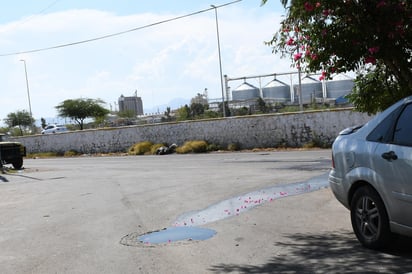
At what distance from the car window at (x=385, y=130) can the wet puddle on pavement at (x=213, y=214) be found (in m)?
2.65

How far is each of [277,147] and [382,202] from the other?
69.8ft

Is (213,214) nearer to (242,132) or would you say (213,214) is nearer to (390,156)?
(390,156)

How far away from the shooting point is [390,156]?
559 centimetres

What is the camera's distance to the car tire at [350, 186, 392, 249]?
228 inches

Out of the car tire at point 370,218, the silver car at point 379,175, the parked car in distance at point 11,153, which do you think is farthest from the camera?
the parked car in distance at point 11,153

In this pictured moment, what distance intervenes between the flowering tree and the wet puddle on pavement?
8.94 ft

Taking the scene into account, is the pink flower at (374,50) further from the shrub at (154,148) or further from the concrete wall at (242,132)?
the shrub at (154,148)

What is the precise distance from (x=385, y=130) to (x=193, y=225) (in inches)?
137

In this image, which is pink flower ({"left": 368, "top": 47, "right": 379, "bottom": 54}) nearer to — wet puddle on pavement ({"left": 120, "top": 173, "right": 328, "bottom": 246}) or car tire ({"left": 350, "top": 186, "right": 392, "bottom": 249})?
car tire ({"left": 350, "top": 186, "right": 392, "bottom": 249})

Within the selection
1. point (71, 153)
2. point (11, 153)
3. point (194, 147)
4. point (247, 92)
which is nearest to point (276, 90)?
point (247, 92)

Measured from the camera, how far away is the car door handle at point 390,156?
5.53 metres

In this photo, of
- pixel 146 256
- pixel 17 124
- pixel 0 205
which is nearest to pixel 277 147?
pixel 0 205

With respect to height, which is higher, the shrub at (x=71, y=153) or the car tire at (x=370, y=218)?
the car tire at (x=370, y=218)

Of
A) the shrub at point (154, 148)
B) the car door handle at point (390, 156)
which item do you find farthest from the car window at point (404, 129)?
the shrub at point (154, 148)
